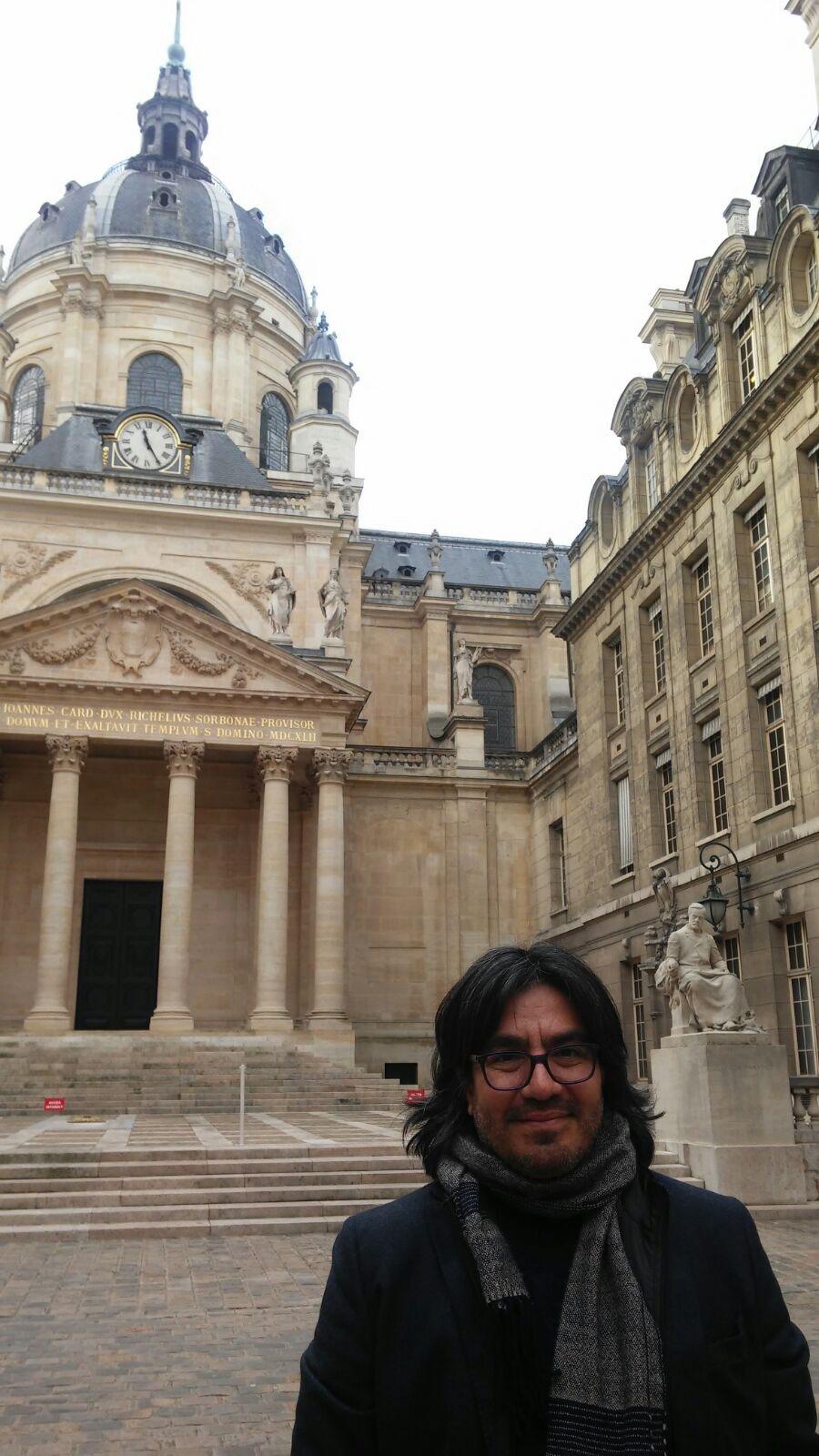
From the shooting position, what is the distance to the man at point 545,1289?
2551mm

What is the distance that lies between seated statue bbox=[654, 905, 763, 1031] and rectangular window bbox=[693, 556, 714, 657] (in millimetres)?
11037

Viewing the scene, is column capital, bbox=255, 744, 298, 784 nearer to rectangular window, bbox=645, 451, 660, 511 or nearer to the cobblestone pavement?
rectangular window, bbox=645, 451, 660, 511

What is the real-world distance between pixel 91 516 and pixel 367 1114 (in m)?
21.3

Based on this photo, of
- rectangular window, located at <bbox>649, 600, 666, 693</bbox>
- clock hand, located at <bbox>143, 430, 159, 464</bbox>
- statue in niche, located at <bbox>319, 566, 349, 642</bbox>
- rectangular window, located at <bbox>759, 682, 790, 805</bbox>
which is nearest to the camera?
rectangular window, located at <bbox>759, 682, 790, 805</bbox>

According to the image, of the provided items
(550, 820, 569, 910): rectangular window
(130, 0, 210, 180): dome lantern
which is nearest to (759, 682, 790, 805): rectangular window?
(550, 820, 569, 910): rectangular window

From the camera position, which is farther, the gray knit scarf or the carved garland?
the carved garland

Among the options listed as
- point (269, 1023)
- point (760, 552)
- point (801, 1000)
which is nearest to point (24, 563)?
point (269, 1023)

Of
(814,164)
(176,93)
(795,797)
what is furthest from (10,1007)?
(176,93)

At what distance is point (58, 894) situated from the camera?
31.9m

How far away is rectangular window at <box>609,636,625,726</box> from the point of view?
104 feet

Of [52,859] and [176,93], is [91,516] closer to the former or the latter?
[52,859]

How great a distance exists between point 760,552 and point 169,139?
161 feet

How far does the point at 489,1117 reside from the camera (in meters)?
2.80

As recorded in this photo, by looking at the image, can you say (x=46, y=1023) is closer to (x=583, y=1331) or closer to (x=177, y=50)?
(x=583, y=1331)
